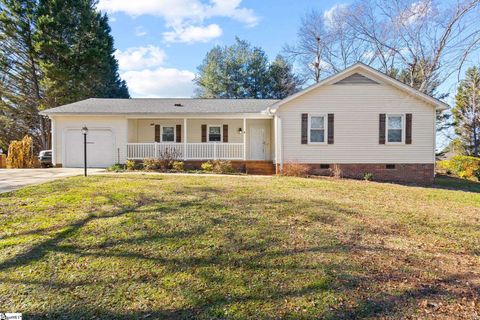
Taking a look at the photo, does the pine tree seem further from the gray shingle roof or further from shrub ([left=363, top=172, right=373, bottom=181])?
shrub ([left=363, top=172, right=373, bottom=181])

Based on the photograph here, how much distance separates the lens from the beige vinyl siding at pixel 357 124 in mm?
12711

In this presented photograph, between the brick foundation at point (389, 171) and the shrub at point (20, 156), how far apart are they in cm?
1506

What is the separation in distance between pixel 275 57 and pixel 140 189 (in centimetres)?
2784

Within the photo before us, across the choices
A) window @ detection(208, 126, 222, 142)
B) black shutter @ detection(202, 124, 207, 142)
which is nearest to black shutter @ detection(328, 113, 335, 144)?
window @ detection(208, 126, 222, 142)

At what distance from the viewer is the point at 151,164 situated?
13641 millimetres

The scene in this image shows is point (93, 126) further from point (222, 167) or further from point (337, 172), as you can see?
point (337, 172)

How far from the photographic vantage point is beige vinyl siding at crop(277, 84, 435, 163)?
12.7 m

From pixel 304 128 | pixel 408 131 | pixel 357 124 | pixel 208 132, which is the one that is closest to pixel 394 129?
pixel 408 131

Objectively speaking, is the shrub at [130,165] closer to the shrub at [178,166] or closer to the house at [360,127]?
the shrub at [178,166]

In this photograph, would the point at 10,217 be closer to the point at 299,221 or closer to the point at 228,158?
the point at 299,221

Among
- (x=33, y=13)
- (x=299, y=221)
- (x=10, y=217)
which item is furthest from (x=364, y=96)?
(x=33, y=13)

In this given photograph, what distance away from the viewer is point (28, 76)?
2362 cm

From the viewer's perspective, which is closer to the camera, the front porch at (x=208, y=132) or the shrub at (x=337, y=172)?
the shrub at (x=337, y=172)

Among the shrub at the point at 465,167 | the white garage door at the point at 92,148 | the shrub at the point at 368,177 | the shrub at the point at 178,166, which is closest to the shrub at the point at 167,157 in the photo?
the shrub at the point at 178,166
